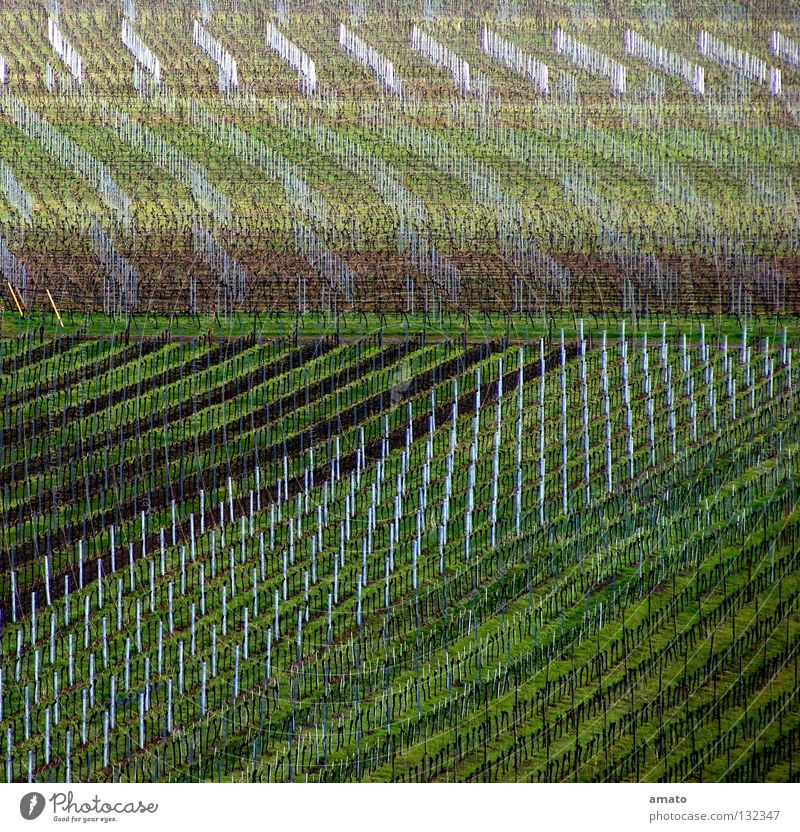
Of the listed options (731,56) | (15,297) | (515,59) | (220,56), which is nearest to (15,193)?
(15,297)

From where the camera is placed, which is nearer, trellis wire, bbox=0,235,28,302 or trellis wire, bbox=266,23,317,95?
trellis wire, bbox=0,235,28,302

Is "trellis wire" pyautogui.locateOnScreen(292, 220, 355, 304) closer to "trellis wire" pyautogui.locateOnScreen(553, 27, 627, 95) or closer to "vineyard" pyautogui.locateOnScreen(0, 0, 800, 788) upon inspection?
"vineyard" pyautogui.locateOnScreen(0, 0, 800, 788)

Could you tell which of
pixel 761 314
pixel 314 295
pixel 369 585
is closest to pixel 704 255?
pixel 761 314

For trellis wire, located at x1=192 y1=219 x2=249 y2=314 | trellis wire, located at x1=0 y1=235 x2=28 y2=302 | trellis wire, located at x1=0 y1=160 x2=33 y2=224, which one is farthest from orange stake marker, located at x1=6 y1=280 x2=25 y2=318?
trellis wire, located at x1=192 y1=219 x2=249 y2=314

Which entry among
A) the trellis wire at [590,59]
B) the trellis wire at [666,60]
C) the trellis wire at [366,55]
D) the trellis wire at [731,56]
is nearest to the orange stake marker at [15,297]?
the trellis wire at [366,55]

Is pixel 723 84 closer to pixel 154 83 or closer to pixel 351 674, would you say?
pixel 154 83

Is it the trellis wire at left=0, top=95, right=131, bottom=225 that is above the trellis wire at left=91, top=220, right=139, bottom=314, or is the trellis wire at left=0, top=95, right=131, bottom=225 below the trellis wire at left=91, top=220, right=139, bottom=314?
above
